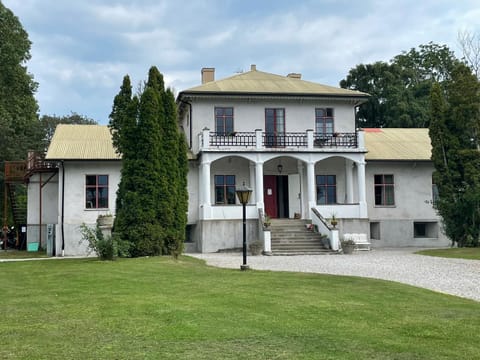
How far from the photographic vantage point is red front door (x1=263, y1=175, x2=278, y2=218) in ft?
95.5

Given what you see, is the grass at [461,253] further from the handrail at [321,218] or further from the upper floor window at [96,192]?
the upper floor window at [96,192]

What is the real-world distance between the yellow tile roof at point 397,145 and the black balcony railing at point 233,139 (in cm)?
658

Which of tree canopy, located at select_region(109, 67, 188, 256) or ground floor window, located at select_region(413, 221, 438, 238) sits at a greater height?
tree canopy, located at select_region(109, 67, 188, 256)

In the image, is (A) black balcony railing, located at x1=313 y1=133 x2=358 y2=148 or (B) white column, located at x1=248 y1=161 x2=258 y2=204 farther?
(A) black balcony railing, located at x1=313 y1=133 x2=358 y2=148

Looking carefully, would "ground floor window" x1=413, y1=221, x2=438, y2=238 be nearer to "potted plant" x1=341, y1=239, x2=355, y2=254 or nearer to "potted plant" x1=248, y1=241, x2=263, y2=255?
"potted plant" x1=341, y1=239, x2=355, y2=254

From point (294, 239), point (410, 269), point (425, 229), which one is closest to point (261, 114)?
point (294, 239)

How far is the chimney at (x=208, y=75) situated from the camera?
3238 centimetres

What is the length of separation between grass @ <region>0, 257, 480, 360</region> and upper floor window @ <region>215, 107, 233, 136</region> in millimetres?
16715

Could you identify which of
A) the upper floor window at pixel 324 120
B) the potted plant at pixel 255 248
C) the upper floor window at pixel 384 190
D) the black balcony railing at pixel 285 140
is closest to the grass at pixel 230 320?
the potted plant at pixel 255 248

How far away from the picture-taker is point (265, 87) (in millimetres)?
29031

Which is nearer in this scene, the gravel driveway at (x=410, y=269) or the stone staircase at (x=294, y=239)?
the gravel driveway at (x=410, y=269)

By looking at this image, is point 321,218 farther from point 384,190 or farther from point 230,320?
point 230,320

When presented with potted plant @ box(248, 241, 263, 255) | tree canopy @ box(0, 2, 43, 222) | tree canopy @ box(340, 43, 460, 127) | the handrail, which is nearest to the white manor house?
the handrail

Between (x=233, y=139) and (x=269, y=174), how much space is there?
315cm
